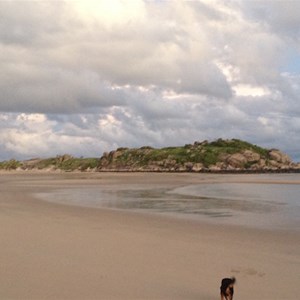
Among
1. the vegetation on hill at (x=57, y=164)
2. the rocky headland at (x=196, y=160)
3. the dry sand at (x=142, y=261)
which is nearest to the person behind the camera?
the dry sand at (x=142, y=261)

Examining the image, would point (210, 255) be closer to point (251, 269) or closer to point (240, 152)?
point (251, 269)

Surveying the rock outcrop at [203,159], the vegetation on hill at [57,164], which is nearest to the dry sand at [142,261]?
the rock outcrop at [203,159]

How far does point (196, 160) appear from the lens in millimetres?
111000

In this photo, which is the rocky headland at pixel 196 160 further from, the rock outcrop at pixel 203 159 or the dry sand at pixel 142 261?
the dry sand at pixel 142 261

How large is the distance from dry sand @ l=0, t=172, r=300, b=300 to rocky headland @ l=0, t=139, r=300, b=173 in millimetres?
87304

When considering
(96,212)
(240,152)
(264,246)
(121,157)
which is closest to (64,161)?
(121,157)

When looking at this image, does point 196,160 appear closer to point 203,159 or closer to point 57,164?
point 203,159

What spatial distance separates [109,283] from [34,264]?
1940mm

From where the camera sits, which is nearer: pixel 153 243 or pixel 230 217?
pixel 153 243

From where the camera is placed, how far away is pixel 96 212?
18.8 meters

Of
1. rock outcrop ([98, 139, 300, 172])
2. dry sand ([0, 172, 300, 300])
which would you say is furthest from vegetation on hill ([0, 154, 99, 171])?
dry sand ([0, 172, 300, 300])

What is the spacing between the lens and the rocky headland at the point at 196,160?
10762cm

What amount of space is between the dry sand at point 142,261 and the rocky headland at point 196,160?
286 ft

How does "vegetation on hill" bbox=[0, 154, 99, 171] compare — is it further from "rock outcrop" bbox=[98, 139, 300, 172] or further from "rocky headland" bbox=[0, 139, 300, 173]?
"rock outcrop" bbox=[98, 139, 300, 172]
